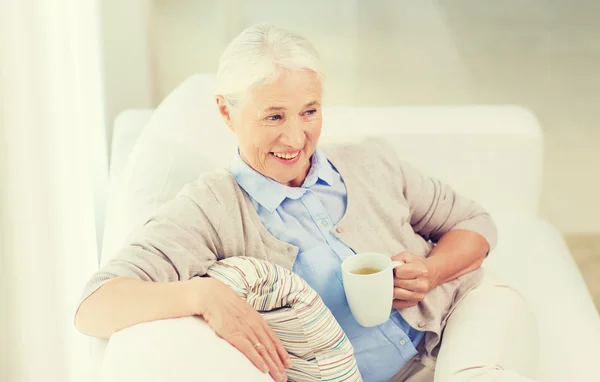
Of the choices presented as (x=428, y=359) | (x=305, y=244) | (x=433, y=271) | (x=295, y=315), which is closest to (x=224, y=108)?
(x=305, y=244)

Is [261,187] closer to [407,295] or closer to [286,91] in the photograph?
[286,91]

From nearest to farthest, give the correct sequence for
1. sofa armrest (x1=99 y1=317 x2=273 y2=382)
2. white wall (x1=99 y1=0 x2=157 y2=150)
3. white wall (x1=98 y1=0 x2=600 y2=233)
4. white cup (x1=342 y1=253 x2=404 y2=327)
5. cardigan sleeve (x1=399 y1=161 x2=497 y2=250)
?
sofa armrest (x1=99 y1=317 x2=273 y2=382), white cup (x1=342 y1=253 x2=404 y2=327), cardigan sleeve (x1=399 y1=161 x2=497 y2=250), white wall (x1=99 y1=0 x2=157 y2=150), white wall (x1=98 y1=0 x2=600 y2=233)

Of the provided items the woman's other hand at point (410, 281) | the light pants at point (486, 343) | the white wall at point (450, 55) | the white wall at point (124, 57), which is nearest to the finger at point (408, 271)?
the woman's other hand at point (410, 281)

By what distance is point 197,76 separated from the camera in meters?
2.27

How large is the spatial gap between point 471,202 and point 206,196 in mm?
604

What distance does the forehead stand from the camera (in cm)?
150

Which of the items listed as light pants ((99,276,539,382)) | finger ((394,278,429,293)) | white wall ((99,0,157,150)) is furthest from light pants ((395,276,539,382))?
white wall ((99,0,157,150))

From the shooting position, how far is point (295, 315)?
1445 millimetres

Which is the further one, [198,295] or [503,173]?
[503,173]

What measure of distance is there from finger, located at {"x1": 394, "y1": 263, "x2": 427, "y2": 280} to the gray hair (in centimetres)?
39

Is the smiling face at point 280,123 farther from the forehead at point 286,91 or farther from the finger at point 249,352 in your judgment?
the finger at point 249,352

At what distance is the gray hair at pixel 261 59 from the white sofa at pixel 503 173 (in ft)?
1.42

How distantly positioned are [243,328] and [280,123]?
382 millimetres

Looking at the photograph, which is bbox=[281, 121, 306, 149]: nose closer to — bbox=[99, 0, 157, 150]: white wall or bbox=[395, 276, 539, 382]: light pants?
bbox=[395, 276, 539, 382]: light pants
